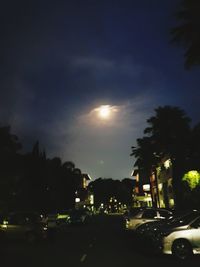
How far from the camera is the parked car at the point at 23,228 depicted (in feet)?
73.9

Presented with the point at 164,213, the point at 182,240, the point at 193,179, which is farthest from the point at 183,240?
the point at 193,179

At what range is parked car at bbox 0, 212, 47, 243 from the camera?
73.9 ft

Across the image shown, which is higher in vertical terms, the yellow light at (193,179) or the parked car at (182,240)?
the yellow light at (193,179)

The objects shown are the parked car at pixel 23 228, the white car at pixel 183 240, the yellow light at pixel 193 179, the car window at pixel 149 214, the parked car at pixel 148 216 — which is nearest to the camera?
the white car at pixel 183 240

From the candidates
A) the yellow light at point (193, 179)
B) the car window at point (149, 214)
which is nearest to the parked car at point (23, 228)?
the car window at point (149, 214)

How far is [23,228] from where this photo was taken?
22594 millimetres

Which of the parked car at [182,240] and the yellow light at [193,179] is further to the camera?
the yellow light at [193,179]

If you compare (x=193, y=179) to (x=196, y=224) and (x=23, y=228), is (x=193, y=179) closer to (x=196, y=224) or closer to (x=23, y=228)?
(x=23, y=228)

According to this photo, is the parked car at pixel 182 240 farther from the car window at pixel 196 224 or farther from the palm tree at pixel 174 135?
the palm tree at pixel 174 135

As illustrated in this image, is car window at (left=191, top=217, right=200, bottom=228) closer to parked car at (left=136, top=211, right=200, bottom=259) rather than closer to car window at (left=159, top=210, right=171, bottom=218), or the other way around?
parked car at (left=136, top=211, right=200, bottom=259)

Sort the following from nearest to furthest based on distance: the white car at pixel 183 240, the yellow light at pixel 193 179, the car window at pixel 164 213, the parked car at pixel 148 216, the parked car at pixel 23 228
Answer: the white car at pixel 183 240 < the parked car at pixel 23 228 < the car window at pixel 164 213 < the parked car at pixel 148 216 < the yellow light at pixel 193 179

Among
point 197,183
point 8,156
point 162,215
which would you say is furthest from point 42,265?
point 197,183

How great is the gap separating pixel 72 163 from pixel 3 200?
44.1 m

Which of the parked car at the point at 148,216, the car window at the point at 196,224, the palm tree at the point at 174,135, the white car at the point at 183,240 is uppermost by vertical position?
the palm tree at the point at 174,135
